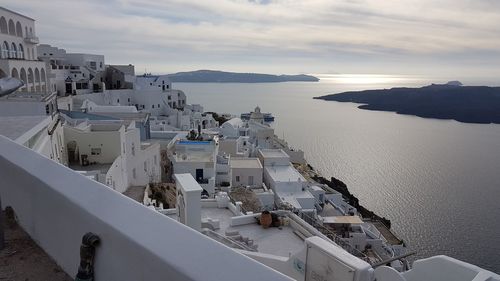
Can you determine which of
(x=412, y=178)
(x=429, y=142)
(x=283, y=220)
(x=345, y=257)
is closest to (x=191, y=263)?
(x=345, y=257)

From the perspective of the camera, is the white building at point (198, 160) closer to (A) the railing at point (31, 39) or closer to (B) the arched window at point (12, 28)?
(B) the arched window at point (12, 28)

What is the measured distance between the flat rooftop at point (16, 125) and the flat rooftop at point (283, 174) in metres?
15.0

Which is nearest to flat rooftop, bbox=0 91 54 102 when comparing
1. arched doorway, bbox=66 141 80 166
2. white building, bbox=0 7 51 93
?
arched doorway, bbox=66 141 80 166

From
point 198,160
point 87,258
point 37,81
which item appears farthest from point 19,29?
point 87,258

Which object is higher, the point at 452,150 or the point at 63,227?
the point at 63,227

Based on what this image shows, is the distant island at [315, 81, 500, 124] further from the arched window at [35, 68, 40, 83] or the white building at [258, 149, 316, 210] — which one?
the arched window at [35, 68, 40, 83]

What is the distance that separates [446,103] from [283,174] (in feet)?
347

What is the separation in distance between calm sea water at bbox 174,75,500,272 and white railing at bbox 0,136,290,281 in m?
26.1

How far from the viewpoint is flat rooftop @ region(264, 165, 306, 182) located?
2228 centimetres

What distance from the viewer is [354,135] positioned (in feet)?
221

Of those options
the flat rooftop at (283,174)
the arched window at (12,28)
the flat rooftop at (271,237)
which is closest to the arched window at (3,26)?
the arched window at (12,28)

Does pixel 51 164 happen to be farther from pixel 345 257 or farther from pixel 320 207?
pixel 320 207

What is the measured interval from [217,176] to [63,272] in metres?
17.1

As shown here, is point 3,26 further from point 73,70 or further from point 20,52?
point 73,70
